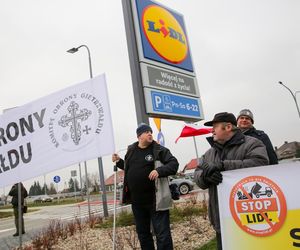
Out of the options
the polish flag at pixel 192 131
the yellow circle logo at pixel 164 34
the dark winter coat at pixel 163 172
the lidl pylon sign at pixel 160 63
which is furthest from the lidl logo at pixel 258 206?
the polish flag at pixel 192 131

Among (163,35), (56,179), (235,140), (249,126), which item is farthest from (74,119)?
(56,179)

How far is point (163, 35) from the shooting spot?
7.80 m

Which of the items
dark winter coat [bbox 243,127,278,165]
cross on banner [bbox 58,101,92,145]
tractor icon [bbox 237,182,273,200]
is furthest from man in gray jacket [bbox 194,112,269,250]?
cross on banner [bbox 58,101,92,145]

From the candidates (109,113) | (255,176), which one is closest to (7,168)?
(109,113)

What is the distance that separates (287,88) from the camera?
32.8 meters

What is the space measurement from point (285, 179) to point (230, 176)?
50 cm

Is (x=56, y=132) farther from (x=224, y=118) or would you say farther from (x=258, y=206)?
(x=258, y=206)

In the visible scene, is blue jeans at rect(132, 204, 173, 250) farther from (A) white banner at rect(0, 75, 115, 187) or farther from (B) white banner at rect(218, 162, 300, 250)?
(B) white banner at rect(218, 162, 300, 250)

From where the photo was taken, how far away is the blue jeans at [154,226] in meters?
4.49

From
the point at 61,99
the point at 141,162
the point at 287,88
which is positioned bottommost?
the point at 141,162

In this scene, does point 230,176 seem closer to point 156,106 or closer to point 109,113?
point 109,113

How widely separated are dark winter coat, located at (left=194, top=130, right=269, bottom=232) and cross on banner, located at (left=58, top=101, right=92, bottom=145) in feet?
6.70

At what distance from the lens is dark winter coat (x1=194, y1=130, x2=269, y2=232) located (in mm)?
3457

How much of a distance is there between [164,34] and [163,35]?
0.06 metres
